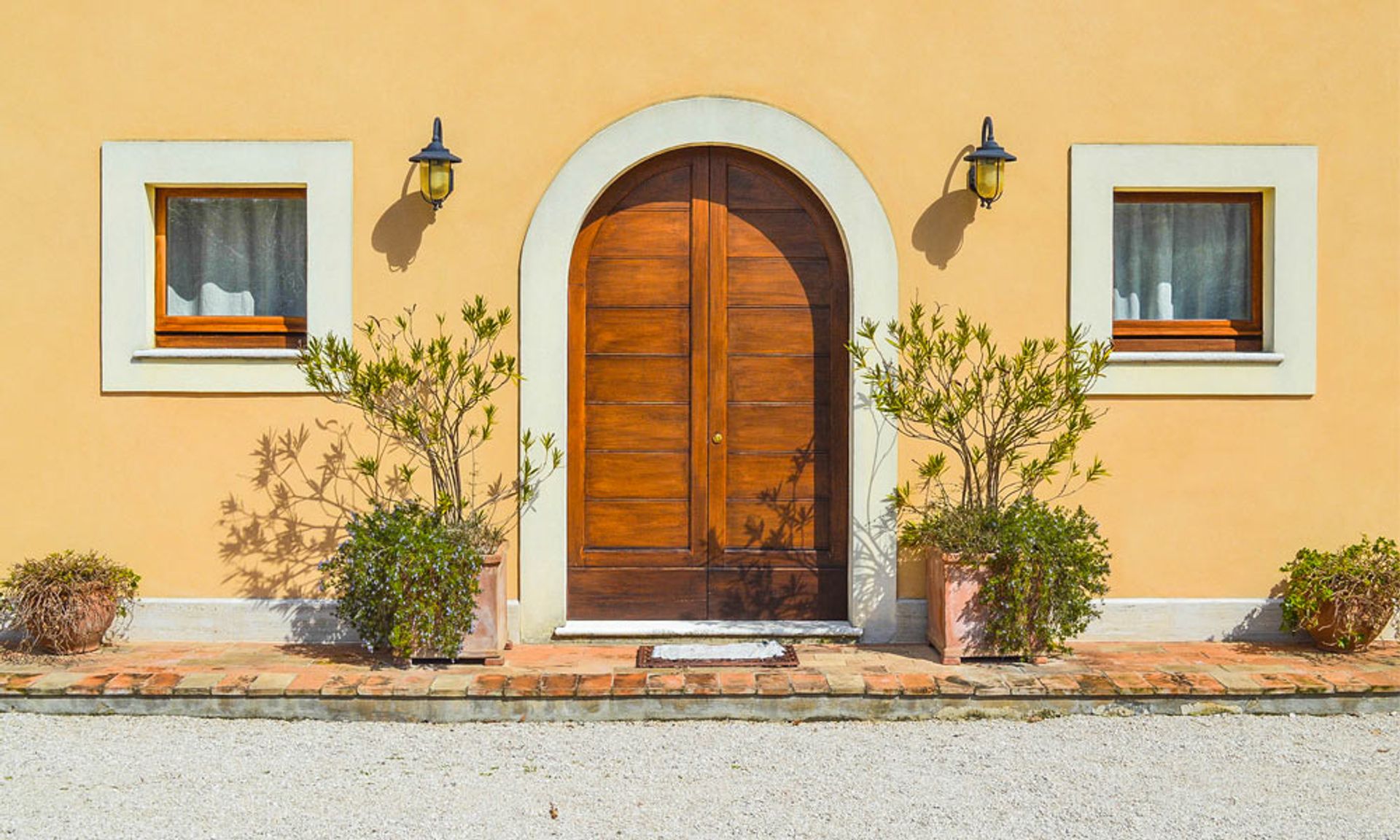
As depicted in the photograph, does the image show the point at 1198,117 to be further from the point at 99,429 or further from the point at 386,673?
the point at 99,429

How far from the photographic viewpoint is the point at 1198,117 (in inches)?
257

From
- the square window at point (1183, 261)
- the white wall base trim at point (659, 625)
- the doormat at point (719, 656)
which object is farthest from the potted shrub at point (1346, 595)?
the doormat at point (719, 656)

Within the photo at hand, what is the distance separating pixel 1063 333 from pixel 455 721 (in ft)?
11.7

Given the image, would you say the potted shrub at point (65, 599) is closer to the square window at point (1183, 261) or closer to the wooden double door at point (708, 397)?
the wooden double door at point (708, 397)

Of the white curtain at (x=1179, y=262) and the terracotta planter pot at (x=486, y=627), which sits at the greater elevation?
the white curtain at (x=1179, y=262)

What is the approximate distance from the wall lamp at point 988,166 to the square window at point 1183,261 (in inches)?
31.0

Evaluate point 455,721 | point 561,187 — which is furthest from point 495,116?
point 455,721

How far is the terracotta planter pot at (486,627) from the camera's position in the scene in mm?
6098

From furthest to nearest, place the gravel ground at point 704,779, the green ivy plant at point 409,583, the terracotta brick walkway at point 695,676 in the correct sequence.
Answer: the green ivy plant at point 409,583 < the terracotta brick walkway at point 695,676 < the gravel ground at point 704,779

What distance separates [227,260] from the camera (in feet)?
22.2

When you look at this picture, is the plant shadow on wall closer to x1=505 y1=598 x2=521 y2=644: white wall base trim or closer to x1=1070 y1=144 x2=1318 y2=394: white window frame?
x1=505 y1=598 x2=521 y2=644: white wall base trim

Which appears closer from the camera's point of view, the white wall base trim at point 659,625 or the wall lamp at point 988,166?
the wall lamp at point 988,166

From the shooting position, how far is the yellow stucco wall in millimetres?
6523

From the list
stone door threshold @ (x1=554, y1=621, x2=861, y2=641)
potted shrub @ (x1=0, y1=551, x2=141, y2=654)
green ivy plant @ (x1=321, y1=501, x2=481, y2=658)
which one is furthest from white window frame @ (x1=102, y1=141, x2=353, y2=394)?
stone door threshold @ (x1=554, y1=621, x2=861, y2=641)
